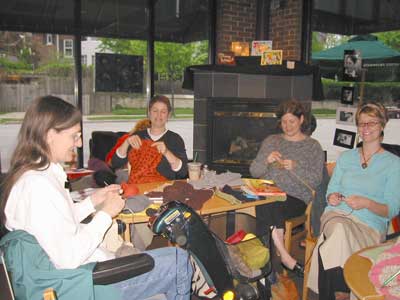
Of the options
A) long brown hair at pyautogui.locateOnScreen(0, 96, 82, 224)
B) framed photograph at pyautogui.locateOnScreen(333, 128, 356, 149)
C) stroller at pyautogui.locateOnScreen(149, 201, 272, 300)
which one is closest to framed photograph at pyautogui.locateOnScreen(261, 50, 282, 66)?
framed photograph at pyautogui.locateOnScreen(333, 128, 356, 149)

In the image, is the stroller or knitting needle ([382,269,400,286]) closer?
knitting needle ([382,269,400,286])

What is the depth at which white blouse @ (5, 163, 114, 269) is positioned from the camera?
130cm

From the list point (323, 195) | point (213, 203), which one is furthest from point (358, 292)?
point (323, 195)

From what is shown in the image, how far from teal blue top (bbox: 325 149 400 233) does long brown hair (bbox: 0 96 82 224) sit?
1696 millimetres

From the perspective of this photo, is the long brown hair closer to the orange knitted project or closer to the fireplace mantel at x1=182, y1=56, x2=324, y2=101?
the orange knitted project

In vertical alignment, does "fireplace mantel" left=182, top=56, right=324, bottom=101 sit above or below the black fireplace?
above

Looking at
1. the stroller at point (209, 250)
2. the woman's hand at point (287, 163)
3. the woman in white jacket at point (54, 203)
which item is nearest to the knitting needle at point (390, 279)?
the stroller at point (209, 250)

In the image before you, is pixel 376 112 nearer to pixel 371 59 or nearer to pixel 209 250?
pixel 209 250

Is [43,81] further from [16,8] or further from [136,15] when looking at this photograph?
[136,15]

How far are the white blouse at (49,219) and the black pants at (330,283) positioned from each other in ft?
3.72

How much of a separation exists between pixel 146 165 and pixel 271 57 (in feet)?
7.58

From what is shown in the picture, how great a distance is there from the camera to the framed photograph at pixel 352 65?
13.7ft

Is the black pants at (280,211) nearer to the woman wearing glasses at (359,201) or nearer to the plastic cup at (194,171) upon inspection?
the woman wearing glasses at (359,201)

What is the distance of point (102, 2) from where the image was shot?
4941 millimetres
